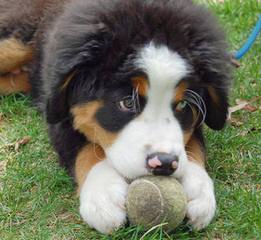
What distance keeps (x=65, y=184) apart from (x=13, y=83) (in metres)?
1.51

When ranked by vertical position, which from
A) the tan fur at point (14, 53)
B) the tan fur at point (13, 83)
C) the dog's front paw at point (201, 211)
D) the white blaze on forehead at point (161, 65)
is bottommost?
the tan fur at point (13, 83)

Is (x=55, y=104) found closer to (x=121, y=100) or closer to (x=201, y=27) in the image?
(x=121, y=100)

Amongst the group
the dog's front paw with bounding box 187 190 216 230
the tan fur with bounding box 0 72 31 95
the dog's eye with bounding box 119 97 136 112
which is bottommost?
the tan fur with bounding box 0 72 31 95

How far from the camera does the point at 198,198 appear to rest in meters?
3.42

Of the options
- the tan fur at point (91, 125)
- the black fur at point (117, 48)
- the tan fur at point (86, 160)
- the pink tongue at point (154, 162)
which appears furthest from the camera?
the tan fur at point (86, 160)

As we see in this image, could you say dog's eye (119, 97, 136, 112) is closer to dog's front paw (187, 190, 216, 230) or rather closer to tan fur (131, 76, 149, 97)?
tan fur (131, 76, 149, 97)

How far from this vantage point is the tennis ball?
3.23 meters

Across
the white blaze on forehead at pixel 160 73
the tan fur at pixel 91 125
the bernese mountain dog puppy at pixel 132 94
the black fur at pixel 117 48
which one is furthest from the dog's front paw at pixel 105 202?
the white blaze on forehead at pixel 160 73

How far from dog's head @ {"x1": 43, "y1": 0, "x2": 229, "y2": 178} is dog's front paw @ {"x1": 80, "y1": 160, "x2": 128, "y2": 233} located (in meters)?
0.08

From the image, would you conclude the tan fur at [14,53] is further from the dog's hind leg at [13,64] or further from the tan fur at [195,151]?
the tan fur at [195,151]

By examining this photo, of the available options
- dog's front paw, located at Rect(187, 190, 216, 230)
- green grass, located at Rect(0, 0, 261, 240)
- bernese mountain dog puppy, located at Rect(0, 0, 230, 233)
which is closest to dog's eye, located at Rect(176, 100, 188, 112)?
bernese mountain dog puppy, located at Rect(0, 0, 230, 233)

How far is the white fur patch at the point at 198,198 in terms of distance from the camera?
3.38m

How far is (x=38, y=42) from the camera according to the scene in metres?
4.78

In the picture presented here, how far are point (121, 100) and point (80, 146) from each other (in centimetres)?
56
